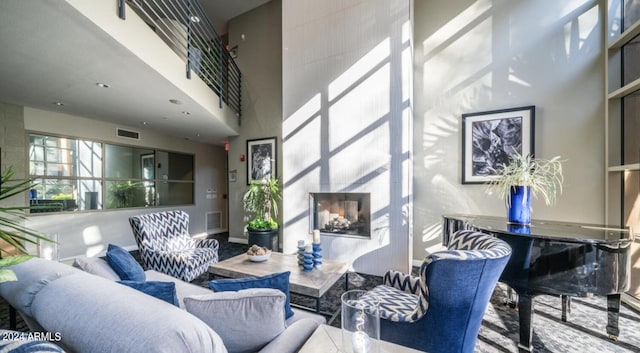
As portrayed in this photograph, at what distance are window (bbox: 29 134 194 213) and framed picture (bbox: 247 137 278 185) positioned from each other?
79.5 inches

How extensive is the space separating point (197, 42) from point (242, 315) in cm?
510

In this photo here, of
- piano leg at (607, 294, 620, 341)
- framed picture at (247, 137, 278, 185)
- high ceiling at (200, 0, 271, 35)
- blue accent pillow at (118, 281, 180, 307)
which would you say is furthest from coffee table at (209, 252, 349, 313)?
high ceiling at (200, 0, 271, 35)

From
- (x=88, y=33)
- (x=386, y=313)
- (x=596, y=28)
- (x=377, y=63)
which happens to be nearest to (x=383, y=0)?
(x=377, y=63)

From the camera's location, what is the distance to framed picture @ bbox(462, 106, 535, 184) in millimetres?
3195

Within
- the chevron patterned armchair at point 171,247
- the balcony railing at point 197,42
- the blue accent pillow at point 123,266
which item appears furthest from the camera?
the balcony railing at point 197,42

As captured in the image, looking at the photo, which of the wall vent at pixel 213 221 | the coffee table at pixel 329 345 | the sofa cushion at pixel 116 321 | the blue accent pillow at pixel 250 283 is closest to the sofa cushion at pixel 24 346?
the sofa cushion at pixel 116 321

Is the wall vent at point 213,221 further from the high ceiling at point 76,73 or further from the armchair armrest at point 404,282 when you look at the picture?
the armchair armrest at point 404,282

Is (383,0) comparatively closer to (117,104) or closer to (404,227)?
(404,227)

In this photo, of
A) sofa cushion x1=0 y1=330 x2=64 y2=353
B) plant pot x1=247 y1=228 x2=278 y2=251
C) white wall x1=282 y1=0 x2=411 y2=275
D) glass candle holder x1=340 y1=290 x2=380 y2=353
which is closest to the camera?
sofa cushion x1=0 y1=330 x2=64 y2=353

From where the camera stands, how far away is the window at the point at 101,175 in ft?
12.9

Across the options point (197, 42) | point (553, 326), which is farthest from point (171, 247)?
point (553, 326)

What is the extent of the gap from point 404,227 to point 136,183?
17.5ft

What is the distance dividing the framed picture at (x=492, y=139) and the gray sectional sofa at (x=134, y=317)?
3.26 meters

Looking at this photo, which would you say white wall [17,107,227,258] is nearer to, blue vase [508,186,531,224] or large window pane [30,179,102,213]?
large window pane [30,179,102,213]
